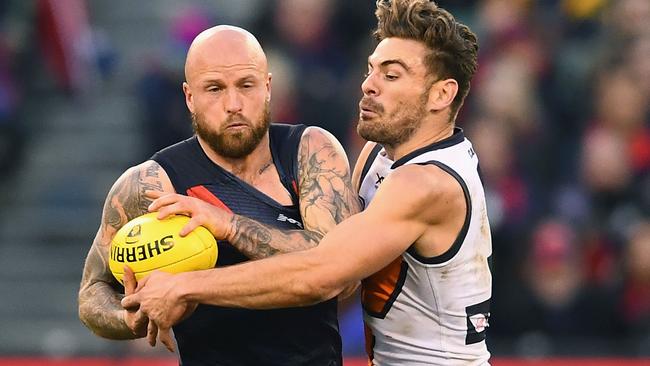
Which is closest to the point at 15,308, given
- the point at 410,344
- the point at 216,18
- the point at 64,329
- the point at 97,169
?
the point at 64,329

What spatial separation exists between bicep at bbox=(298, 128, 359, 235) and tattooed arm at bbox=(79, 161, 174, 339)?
2.06 ft

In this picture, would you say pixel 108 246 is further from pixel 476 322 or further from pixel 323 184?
pixel 476 322

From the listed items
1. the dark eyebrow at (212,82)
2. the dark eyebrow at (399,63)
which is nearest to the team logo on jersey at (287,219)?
the dark eyebrow at (212,82)

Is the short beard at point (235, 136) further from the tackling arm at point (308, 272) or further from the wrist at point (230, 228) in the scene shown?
the tackling arm at point (308, 272)

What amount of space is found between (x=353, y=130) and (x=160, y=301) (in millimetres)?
5877

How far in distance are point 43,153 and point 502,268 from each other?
5.17 meters

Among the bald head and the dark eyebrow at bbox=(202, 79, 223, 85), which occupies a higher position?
the bald head

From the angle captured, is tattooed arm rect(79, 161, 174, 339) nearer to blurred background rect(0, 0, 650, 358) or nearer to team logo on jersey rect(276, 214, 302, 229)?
team logo on jersey rect(276, 214, 302, 229)

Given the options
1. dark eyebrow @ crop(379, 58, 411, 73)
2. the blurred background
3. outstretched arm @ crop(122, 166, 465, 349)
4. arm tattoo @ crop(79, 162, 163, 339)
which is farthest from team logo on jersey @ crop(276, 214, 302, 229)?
the blurred background

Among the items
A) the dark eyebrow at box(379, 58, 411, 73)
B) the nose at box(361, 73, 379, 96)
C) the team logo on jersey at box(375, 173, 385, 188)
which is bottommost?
the team logo on jersey at box(375, 173, 385, 188)

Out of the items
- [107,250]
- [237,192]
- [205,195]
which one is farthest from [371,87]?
[107,250]

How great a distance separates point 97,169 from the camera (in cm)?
1323

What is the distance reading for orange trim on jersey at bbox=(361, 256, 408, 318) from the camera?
625 centimetres

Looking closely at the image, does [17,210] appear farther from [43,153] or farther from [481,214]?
[481,214]
